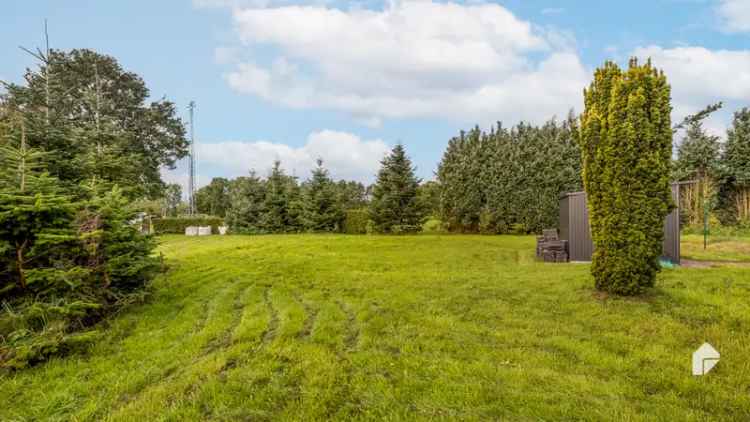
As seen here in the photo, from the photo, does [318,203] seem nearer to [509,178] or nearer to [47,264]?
[509,178]

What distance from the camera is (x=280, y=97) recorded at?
43.9 feet

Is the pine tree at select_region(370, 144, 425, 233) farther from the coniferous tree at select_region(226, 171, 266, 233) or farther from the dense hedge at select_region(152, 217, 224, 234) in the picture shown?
the dense hedge at select_region(152, 217, 224, 234)

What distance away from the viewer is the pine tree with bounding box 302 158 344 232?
1906 centimetres

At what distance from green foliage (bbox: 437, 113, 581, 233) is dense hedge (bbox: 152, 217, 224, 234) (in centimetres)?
1535

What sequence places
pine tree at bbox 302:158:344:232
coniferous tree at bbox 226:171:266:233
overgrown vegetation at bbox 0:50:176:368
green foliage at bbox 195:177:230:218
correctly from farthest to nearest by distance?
green foliage at bbox 195:177:230:218, coniferous tree at bbox 226:171:266:233, pine tree at bbox 302:158:344:232, overgrown vegetation at bbox 0:50:176:368

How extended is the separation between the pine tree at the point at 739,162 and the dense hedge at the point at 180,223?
29891 mm

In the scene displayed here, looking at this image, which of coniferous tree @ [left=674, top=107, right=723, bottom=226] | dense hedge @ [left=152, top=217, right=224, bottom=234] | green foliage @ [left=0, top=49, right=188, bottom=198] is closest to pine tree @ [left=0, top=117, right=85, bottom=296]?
green foliage @ [left=0, top=49, right=188, bottom=198]

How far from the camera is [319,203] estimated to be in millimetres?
19203

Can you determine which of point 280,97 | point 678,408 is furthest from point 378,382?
point 280,97

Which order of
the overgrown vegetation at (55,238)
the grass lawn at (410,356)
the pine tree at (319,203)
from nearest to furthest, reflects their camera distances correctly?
1. the grass lawn at (410,356)
2. the overgrown vegetation at (55,238)
3. the pine tree at (319,203)

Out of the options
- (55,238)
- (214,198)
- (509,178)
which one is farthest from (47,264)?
(214,198)

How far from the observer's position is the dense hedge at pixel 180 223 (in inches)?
907

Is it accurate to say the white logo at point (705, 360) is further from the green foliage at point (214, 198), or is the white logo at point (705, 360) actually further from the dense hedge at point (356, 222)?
the green foliage at point (214, 198)

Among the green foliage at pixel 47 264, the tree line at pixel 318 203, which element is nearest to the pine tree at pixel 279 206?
the tree line at pixel 318 203
